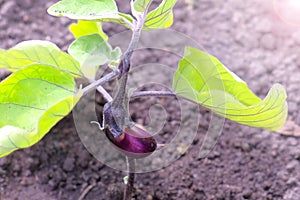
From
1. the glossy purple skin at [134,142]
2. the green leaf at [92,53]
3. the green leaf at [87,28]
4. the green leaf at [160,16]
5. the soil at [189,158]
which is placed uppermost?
the green leaf at [160,16]

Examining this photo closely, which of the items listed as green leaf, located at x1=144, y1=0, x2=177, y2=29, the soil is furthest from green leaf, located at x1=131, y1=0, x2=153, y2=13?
the soil

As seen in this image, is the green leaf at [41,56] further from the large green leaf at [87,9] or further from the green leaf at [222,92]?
the green leaf at [222,92]

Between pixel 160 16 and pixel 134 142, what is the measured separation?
0.25 metres

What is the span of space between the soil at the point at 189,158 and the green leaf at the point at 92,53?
468 millimetres

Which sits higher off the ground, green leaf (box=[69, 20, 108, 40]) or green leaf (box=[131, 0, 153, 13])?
green leaf (box=[131, 0, 153, 13])

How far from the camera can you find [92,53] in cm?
98

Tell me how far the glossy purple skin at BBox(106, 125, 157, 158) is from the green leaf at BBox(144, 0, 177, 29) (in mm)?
211

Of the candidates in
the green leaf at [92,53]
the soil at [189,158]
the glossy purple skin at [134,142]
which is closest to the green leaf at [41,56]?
the green leaf at [92,53]

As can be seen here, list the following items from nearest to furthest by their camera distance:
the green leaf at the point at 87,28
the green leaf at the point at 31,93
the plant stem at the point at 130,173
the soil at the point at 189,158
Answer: the green leaf at the point at 31,93, the plant stem at the point at 130,173, the green leaf at the point at 87,28, the soil at the point at 189,158

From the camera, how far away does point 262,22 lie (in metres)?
1.93

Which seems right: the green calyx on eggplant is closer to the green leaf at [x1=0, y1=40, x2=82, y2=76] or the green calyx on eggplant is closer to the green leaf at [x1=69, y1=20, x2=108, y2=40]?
the green leaf at [x1=0, y1=40, x2=82, y2=76]

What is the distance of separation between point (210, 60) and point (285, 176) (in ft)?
1.99

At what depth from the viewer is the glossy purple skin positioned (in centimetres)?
→ 94

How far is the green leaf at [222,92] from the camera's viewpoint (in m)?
0.89
